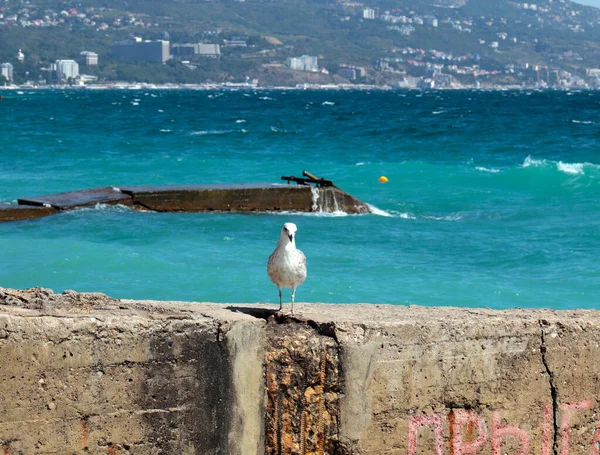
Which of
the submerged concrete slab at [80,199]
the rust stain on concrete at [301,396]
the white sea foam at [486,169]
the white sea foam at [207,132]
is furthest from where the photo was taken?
the white sea foam at [207,132]

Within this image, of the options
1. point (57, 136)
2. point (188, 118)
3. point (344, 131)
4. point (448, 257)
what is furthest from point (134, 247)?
point (188, 118)

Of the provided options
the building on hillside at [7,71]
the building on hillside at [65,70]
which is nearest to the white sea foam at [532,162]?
the building on hillside at [7,71]

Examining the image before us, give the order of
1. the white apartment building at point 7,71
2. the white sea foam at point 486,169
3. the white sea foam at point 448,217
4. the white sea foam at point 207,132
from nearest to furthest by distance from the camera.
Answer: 1. the white sea foam at point 448,217
2. the white sea foam at point 486,169
3. the white sea foam at point 207,132
4. the white apartment building at point 7,71

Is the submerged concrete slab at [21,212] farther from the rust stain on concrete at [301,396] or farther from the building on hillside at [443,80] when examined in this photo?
the building on hillside at [443,80]

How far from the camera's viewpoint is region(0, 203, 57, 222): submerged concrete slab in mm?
16859

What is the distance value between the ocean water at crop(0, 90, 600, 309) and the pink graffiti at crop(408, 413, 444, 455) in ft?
21.8

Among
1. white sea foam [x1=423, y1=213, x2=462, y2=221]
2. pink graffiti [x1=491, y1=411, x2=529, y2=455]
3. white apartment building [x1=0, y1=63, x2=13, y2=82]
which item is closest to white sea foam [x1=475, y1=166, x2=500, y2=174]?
white sea foam [x1=423, y1=213, x2=462, y2=221]

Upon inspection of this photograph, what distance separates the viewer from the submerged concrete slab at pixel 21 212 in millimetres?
16859

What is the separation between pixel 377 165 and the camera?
29.6 metres

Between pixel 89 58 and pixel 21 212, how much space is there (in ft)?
578

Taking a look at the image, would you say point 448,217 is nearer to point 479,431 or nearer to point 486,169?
point 486,169

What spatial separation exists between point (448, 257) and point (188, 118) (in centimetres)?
4070

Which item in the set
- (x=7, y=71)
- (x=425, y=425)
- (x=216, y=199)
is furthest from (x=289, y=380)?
(x=7, y=71)

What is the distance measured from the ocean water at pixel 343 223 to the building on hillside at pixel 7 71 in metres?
130
